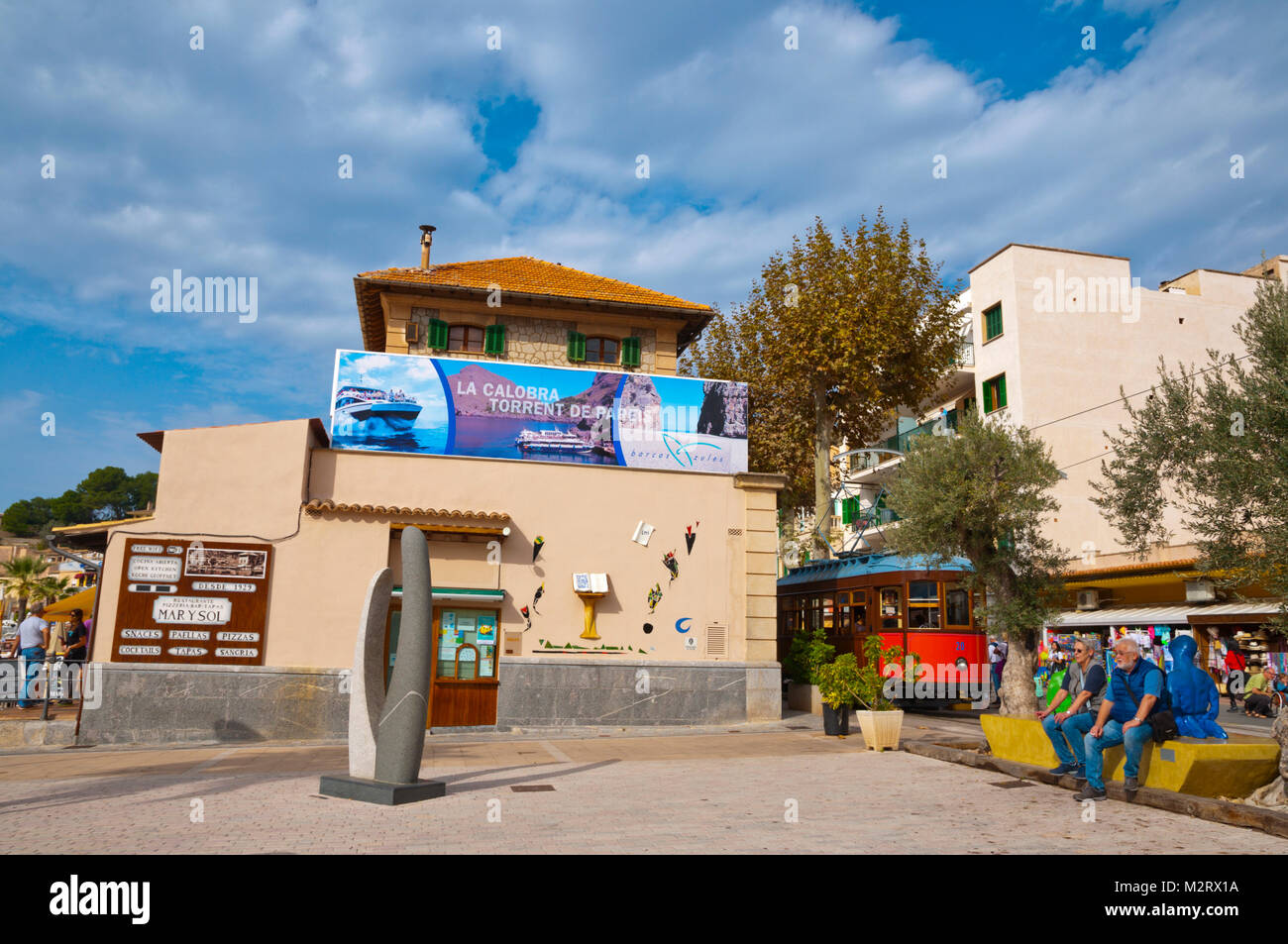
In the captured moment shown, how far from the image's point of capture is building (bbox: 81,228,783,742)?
14.5 metres

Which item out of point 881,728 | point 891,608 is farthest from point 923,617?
point 881,728

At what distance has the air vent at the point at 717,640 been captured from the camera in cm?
1669

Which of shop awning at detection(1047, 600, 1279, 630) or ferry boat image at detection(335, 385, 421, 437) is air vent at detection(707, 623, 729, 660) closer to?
ferry boat image at detection(335, 385, 421, 437)

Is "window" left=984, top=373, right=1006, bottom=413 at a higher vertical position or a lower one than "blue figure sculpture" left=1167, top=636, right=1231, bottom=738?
higher

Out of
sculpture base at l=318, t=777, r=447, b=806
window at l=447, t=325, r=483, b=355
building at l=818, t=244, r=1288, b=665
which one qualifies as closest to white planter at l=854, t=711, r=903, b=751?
sculpture base at l=318, t=777, r=447, b=806

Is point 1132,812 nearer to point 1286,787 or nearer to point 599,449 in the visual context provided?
point 1286,787

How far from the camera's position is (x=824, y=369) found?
25062mm

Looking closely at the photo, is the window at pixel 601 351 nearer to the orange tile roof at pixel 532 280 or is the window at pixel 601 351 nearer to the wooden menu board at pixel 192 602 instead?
the orange tile roof at pixel 532 280

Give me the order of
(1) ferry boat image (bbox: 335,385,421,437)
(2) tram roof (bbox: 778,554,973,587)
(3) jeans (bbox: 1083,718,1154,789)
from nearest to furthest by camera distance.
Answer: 1. (3) jeans (bbox: 1083,718,1154,789)
2. (1) ferry boat image (bbox: 335,385,421,437)
3. (2) tram roof (bbox: 778,554,973,587)

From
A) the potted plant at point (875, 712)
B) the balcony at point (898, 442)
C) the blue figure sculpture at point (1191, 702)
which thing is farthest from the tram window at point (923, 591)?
the balcony at point (898, 442)

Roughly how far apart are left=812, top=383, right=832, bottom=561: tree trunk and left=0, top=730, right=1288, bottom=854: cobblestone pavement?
521 inches

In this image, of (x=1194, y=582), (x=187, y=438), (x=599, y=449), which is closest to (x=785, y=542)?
(x=1194, y=582)

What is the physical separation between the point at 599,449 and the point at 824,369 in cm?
1006

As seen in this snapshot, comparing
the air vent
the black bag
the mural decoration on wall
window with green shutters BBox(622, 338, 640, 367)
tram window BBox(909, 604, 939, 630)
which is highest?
window with green shutters BBox(622, 338, 640, 367)
